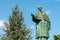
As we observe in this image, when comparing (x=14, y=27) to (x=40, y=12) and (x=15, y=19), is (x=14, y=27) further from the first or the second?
(x=40, y=12)

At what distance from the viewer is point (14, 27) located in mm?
24297

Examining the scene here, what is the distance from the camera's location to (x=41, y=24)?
1326 centimetres

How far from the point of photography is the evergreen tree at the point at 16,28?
78.2 ft

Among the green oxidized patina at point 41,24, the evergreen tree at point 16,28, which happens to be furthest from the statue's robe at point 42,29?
the evergreen tree at point 16,28

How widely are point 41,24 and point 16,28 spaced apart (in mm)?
11098

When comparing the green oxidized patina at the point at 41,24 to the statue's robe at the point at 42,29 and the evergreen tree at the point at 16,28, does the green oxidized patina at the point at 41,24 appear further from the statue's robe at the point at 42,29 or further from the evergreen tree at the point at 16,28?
the evergreen tree at the point at 16,28

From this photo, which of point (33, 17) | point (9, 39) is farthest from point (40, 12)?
point (9, 39)

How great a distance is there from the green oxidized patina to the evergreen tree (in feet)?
34.6

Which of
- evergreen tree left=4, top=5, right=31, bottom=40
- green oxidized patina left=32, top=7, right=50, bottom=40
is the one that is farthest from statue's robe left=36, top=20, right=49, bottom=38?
evergreen tree left=4, top=5, right=31, bottom=40

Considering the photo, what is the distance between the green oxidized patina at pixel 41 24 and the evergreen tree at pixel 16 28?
34.6ft

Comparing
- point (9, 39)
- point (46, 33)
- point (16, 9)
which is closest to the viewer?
point (46, 33)

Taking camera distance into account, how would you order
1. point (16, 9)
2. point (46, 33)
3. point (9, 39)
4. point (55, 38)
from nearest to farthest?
point (46, 33)
point (9, 39)
point (16, 9)
point (55, 38)

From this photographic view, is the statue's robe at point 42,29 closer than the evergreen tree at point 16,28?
Yes

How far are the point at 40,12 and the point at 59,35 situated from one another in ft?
50.5
